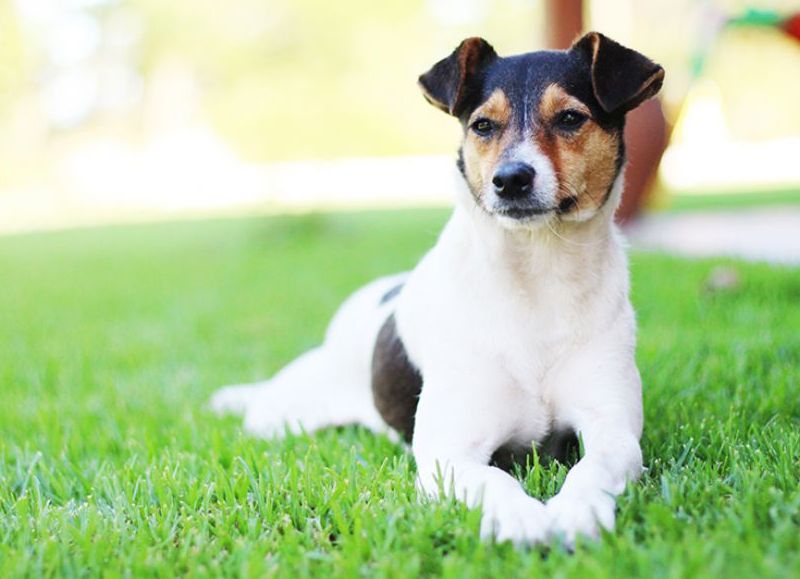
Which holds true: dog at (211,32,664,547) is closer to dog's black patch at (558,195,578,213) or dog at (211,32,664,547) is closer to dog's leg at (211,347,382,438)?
dog's black patch at (558,195,578,213)

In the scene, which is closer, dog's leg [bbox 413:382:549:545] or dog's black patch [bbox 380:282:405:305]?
dog's leg [bbox 413:382:549:545]

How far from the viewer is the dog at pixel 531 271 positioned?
3.17m

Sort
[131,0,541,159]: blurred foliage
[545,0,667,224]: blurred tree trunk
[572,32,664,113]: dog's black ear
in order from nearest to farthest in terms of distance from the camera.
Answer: [572,32,664,113]: dog's black ear < [545,0,667,224]: blurred tree trunk < [131,0,541,159]: blurred foliage

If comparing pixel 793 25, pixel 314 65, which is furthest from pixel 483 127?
pixel 314 65

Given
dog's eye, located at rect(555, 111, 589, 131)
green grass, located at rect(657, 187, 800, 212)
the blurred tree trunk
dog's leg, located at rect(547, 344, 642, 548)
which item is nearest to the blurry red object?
the blurred tree trunk

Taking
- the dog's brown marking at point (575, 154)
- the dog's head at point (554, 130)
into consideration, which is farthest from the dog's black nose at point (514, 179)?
the dog's brown marking at point (575, 154)

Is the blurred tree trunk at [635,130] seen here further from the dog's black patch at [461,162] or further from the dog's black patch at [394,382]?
the dog's black patch at [461,162]

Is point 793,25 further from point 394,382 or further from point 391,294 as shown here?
point 394,382

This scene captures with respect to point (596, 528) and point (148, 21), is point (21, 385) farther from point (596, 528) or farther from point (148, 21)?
point (148, 21)

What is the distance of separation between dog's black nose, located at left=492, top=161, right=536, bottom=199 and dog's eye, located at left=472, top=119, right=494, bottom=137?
0.84ft

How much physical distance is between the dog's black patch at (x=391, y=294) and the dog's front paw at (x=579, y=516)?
1722mm

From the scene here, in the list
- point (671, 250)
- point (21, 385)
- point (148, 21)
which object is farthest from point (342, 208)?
point (148, 21)

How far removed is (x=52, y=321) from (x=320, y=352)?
12.8ft

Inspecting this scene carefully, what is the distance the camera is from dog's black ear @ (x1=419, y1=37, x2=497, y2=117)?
348 cm
